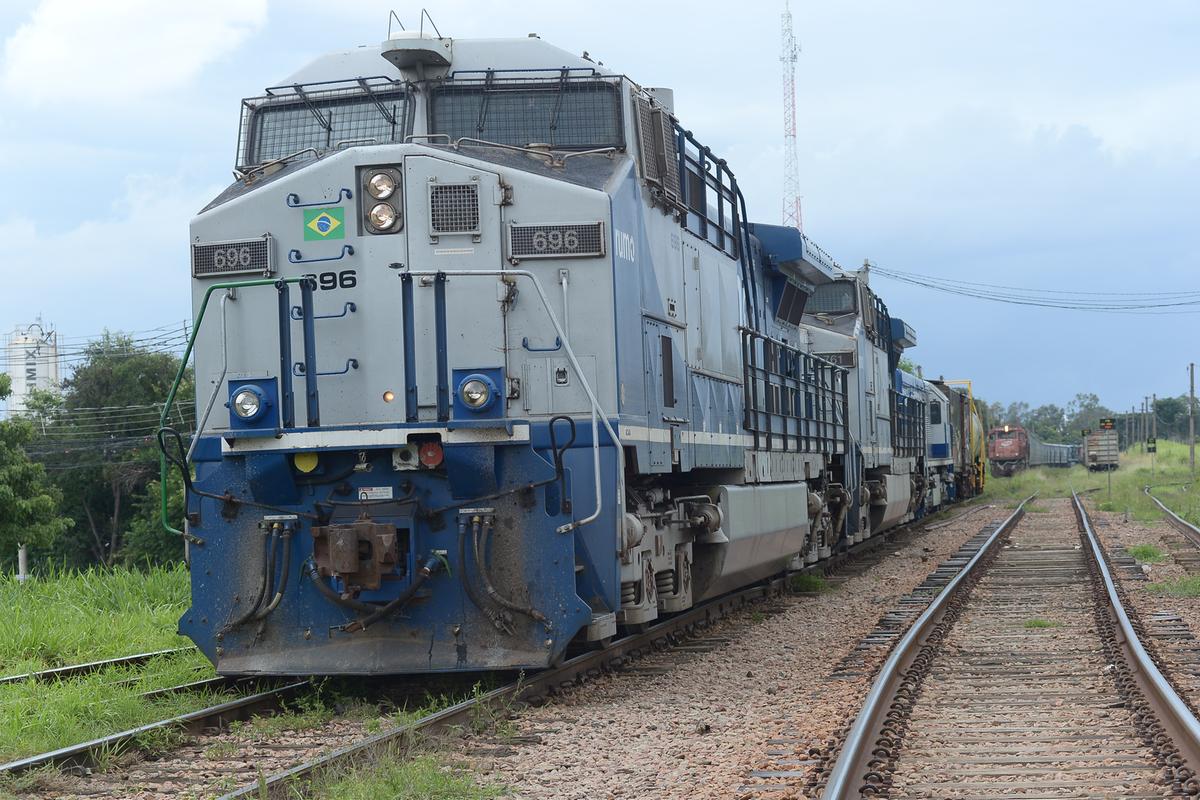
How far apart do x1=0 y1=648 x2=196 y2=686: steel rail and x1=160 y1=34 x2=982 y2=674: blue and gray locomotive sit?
1.58 meters

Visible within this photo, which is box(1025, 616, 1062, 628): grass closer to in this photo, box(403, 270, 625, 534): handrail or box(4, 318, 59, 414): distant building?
box(403, 270, 625, 534): handrail

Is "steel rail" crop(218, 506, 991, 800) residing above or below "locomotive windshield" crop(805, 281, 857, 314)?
below

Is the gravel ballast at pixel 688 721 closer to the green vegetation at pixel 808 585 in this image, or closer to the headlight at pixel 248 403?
the headlight at pixel 248 403

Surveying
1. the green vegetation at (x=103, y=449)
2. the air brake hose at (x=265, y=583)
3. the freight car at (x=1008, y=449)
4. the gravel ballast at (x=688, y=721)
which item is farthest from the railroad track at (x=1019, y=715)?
the freight car at (x=1008, y=449)

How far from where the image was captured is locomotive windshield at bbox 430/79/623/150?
28.9 feet

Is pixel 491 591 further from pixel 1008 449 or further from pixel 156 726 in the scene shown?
pixel 1008 449

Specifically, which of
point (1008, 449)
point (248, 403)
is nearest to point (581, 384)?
point (248, 403)

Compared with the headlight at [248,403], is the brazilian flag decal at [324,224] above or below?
above

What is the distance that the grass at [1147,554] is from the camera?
61.4ft

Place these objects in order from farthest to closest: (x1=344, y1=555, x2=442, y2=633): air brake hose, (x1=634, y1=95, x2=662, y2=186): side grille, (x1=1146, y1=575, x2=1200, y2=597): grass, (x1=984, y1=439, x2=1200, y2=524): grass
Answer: (x1=984, y1=439, x2=1200, y2=524): grass, (x1=1146, y1=575, x2=1200, y2=597): grass, (x1=634, y1=95, x2=662, y2=186): side grille, (x1=344, y1=555, x2=442, y2=633): air brake hose

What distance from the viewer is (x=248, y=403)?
803 cm

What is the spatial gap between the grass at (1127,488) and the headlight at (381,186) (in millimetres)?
23886

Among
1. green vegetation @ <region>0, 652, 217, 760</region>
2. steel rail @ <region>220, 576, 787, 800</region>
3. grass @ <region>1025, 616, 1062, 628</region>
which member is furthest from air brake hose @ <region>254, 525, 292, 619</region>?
grass @ <region>1025, 616, 1062, 628</region>

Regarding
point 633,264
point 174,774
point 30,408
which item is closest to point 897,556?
point 633,264
